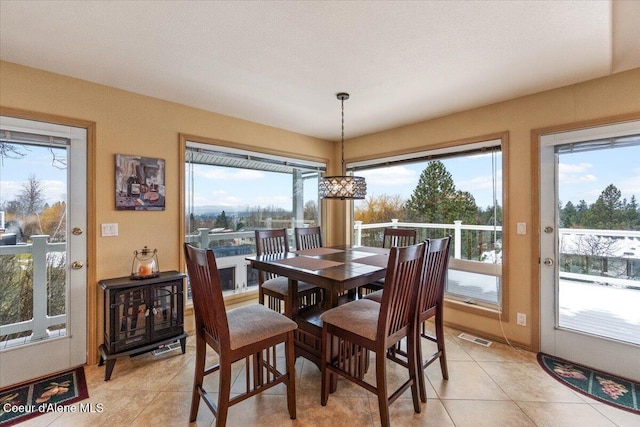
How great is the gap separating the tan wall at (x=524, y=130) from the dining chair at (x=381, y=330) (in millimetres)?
1554

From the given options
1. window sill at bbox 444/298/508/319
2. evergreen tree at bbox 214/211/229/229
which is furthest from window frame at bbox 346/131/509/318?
evergreen tree at bbox 214/211/229/229

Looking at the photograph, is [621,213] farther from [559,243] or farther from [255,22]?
[255,22]

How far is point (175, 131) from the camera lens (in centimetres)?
294

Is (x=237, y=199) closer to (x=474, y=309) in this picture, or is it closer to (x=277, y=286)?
(x=277, y=286)

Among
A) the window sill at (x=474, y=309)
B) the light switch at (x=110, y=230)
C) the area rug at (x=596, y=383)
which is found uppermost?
the light switch at (x=110, y=230)

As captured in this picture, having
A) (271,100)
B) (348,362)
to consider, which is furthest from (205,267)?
(271,100)

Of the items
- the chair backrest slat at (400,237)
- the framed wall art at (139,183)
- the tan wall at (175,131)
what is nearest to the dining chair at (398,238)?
the chair backrest slat at (400,237)

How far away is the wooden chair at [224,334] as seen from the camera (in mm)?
1567

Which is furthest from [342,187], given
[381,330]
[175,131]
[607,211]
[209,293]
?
[607,211]

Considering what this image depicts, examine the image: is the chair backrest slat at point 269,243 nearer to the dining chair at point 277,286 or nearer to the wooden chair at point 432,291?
the dining chair at point 277,286

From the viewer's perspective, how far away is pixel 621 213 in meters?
2.32

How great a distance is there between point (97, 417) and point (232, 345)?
1.12m

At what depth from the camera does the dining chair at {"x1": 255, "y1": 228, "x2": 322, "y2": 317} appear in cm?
266

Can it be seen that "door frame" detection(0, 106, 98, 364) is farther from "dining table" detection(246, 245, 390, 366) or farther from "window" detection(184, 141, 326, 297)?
"dining table" detection(246, 245, 390, 366)
